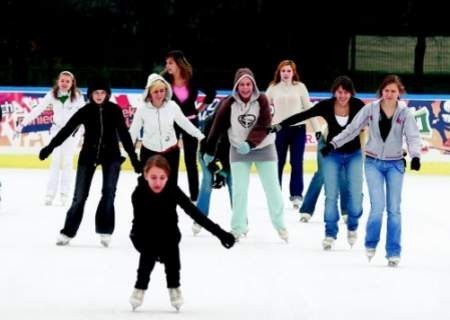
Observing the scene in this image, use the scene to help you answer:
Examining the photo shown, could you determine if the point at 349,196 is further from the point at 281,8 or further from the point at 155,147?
the point at 281,8

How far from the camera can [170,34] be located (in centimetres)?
2577

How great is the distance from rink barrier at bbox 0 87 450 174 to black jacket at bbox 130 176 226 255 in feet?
39.6

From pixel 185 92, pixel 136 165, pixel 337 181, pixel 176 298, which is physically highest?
pixel 185 92

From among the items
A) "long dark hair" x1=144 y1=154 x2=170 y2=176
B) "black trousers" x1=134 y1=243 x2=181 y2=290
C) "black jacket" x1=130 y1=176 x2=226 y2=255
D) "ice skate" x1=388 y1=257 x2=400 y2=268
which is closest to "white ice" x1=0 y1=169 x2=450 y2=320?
"ice skate" x1=388 y1=257 x2=400 y2=268

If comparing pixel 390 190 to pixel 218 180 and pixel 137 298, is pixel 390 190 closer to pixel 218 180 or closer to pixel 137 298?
pixel 218 180

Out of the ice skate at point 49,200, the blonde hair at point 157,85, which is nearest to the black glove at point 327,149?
the blonde hair at point 157,85

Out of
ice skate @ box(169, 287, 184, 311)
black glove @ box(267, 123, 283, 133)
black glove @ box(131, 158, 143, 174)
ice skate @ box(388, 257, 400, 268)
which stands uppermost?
black glove @ box(267, 123, 283, 133)

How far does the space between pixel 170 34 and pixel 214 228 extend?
17.9m

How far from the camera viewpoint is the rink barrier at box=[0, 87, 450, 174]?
2075cm

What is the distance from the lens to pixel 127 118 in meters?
21.4

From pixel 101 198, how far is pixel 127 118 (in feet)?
32.9

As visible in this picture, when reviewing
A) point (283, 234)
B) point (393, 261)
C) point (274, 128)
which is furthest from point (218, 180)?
point (393, 261)

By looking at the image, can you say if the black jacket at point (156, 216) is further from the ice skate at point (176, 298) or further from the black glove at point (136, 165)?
the black glove at point (136, 165)

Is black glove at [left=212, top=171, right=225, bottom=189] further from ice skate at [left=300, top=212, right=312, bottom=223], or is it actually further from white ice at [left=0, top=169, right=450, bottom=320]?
ice skate at [left=300, top=212, right=312, bottom=223]
